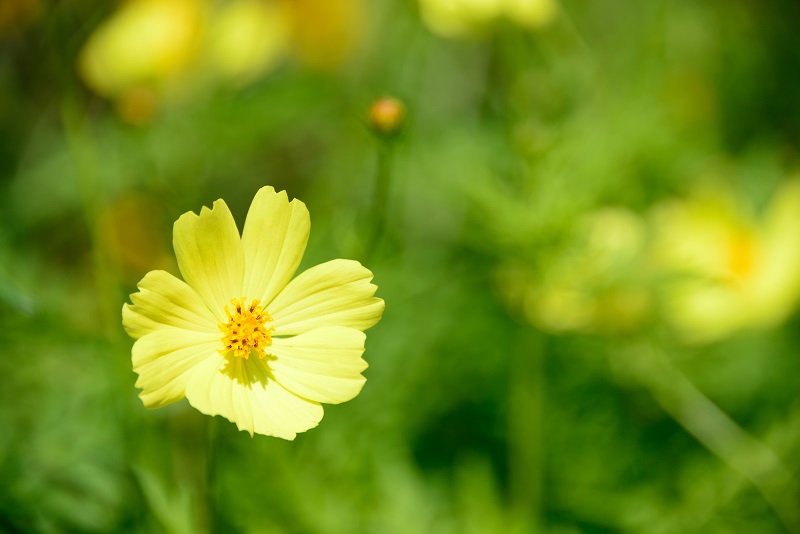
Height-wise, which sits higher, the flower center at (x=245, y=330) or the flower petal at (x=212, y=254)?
the flower petal at (x=212, y=254)

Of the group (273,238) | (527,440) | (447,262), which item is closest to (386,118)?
(273,238)

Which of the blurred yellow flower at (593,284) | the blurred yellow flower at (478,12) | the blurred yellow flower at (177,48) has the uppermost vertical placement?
the blurred yellow flower at (177,48)

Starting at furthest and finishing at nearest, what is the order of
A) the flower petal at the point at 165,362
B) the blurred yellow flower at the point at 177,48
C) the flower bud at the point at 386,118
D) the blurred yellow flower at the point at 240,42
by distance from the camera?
the blurred yellow flower at the point at 240,42, the blurred yellow flower at the point at 177,48, the flower bud at the point at 386,118, the flower petal at the point at 165,362

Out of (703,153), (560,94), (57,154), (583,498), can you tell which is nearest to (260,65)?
(57,154)

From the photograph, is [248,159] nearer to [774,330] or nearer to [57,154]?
[57,154]

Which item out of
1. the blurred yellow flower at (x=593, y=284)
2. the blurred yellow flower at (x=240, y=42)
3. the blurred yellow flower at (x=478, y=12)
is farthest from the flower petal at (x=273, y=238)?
the blurred yellow flower at (x=240, y=42)

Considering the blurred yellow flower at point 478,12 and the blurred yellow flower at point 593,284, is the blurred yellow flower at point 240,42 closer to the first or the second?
the blurred yellow flower at point 478,12
